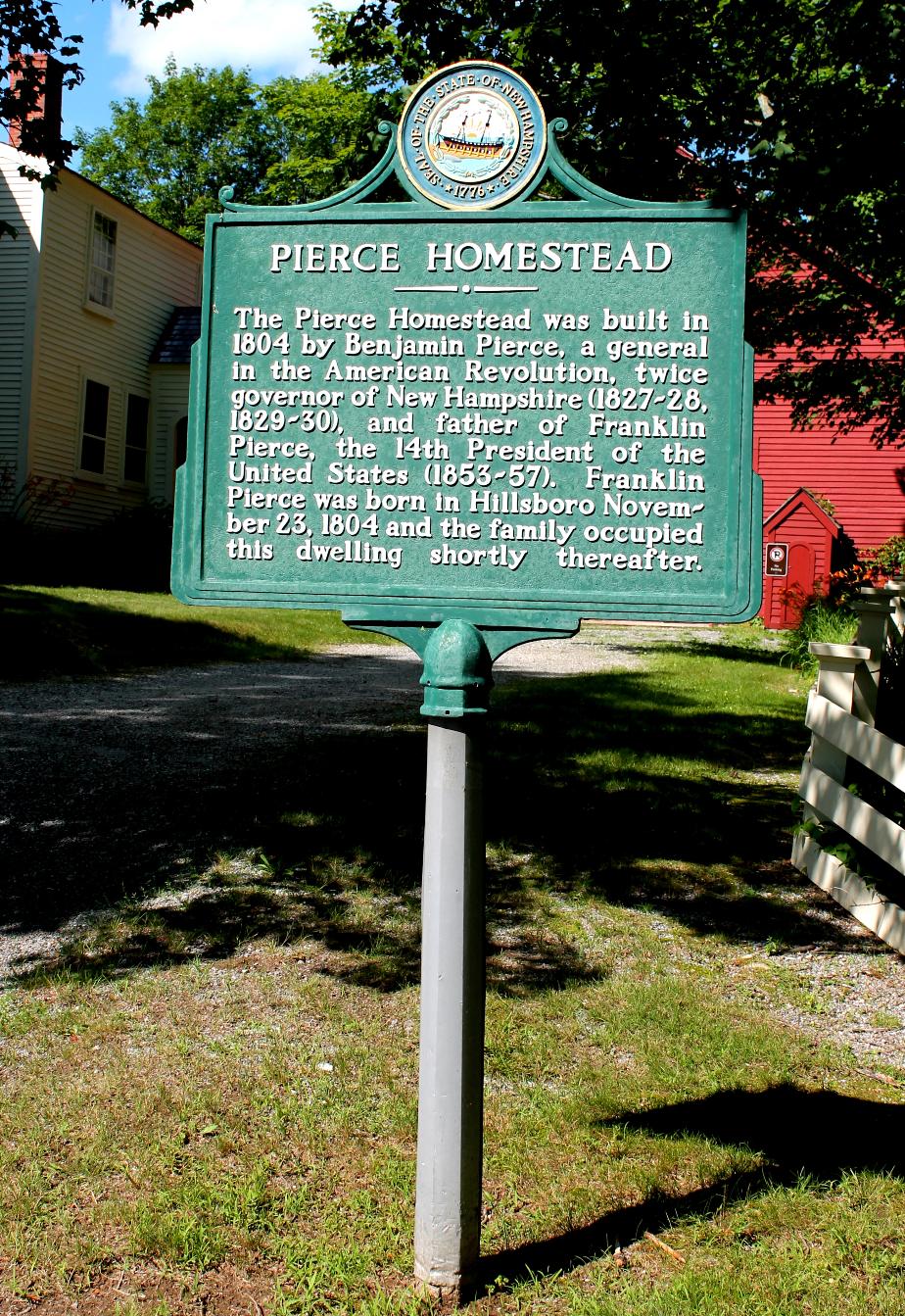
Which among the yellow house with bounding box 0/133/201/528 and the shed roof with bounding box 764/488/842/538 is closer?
the yellow house with bounding box 0/133/201/528

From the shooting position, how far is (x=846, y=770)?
251 inches

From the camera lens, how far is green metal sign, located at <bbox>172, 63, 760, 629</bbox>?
305cm

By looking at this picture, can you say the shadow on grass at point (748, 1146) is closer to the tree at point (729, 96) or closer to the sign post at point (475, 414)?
the sign post at point (475, 414)

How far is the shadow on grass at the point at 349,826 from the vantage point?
5.38m

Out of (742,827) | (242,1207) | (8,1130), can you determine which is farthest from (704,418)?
(742,827)

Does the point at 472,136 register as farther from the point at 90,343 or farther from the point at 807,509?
the point at 90,343

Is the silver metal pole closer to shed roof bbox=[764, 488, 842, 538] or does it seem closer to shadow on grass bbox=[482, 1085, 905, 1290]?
shadow on grass bbox=[482, 1085, 905, 1290]

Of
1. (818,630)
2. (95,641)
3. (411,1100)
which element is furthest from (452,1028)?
(818,630)

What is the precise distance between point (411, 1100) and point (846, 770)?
138 inches

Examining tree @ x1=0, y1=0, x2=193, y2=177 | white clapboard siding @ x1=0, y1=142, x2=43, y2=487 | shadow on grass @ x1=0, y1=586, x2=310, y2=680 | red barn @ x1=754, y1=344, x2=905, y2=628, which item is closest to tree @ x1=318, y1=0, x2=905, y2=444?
tree @ x1=0, y1=0, x2=193, y2=177

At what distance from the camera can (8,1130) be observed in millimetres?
3576

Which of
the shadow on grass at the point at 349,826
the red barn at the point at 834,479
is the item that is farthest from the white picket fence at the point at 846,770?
the red barn at the point at 834,479

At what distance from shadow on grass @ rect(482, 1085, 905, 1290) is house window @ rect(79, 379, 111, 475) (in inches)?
876

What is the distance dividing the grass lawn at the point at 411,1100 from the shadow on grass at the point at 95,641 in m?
6.64
